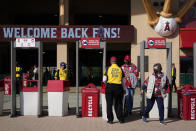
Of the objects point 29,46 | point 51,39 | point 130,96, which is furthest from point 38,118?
point 51,39

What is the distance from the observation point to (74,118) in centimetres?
870

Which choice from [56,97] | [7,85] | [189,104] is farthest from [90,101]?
[7,85]

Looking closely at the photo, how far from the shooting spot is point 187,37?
59.7 ft

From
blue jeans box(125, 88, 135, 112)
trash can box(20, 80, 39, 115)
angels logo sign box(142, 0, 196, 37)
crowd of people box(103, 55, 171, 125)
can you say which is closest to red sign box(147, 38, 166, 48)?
crowd of people box(103, 55, 171, 125)

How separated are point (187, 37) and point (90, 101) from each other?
11531 millimetres

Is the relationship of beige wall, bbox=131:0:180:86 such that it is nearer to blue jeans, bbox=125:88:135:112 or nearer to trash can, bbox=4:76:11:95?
trash can, bbox=4:76:11:95

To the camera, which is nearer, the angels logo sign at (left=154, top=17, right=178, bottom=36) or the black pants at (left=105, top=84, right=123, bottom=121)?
the black pants at (left=105, top=84, right=123, bottom=121)

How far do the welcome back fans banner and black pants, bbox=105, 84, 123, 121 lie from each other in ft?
36.1

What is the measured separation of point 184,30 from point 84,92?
38.1 ft

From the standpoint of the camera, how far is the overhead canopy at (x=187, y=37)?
18062 mm

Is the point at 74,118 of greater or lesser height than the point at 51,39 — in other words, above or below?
below

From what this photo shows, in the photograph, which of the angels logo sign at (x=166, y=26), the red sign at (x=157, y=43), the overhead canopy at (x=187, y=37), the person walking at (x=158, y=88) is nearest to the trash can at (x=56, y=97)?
the person walking at (x=158, y=88)

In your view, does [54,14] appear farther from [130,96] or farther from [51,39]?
[130,96]

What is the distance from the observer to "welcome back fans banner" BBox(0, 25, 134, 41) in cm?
1873
